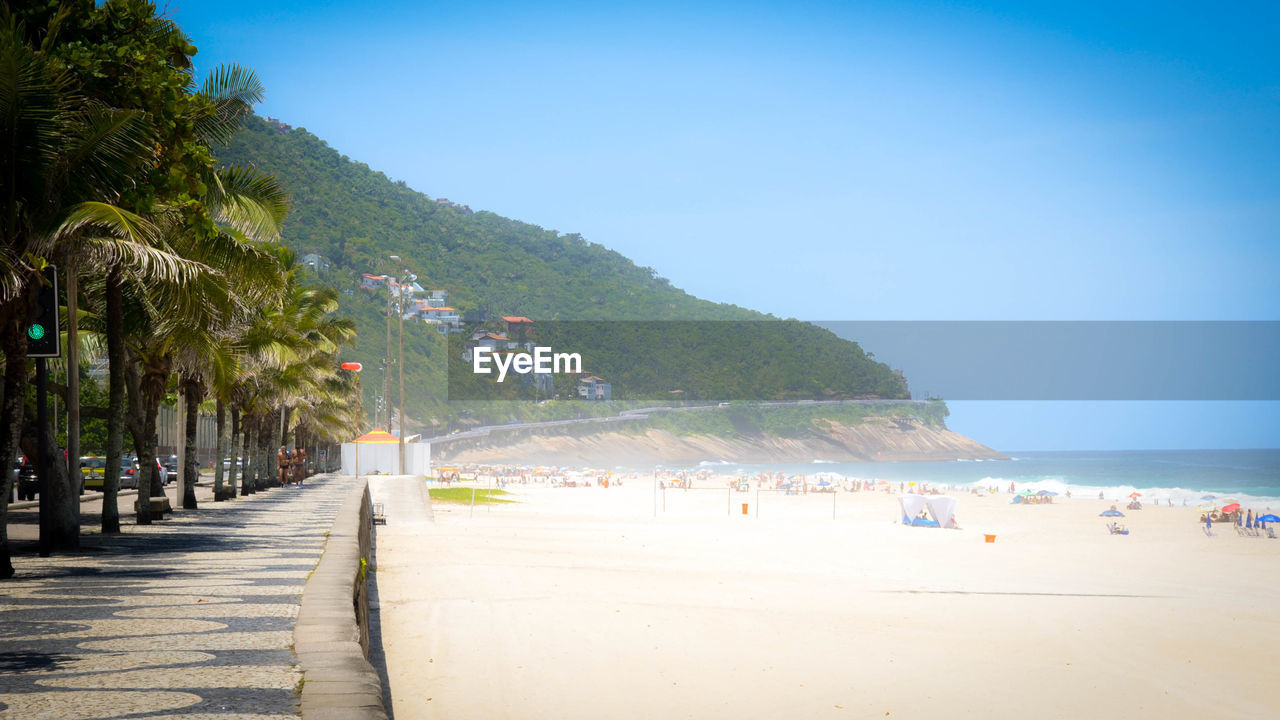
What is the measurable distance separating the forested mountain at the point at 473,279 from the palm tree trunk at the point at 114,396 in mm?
95144

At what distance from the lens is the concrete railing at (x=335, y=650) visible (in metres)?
4.54


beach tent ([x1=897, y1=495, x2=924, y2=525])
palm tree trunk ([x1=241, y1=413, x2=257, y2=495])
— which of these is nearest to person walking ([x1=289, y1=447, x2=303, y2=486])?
palm tree trunk ([x1=241, y1=413, x2=257, y2=495])

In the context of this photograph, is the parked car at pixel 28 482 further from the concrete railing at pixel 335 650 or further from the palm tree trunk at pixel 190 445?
the concrete railing at pixel 335 650

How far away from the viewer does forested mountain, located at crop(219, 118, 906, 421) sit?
122188mm

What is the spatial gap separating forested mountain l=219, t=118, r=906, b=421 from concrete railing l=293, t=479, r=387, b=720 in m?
104

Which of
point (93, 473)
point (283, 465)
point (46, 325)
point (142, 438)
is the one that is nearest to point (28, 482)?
point (93, 473)

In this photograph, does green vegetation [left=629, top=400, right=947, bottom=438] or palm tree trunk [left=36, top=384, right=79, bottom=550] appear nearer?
palm tree trunk [left=36, top=384, right=79, bottom=550]

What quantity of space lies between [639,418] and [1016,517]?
394 ft

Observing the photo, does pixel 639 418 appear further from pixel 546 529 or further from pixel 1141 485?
pixel 546 529

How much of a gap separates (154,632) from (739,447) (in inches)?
6464

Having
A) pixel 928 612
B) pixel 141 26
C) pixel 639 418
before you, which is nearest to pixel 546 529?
pixel 928 612

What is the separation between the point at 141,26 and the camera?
45.1 ft

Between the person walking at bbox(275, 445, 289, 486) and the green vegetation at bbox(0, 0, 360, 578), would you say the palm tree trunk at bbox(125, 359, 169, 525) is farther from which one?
the person walking at bbox(275, 445, 289, 486)

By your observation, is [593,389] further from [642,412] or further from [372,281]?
[372,281]
